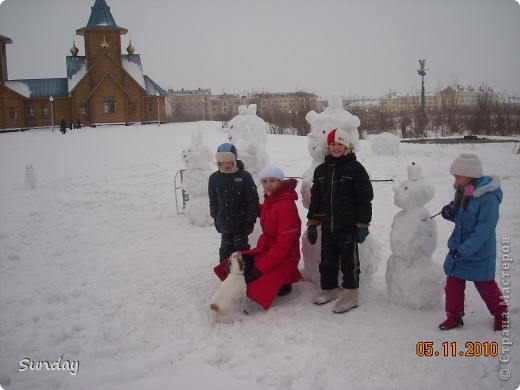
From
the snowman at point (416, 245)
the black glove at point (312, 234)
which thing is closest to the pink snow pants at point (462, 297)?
the snowman at point (416, 245)

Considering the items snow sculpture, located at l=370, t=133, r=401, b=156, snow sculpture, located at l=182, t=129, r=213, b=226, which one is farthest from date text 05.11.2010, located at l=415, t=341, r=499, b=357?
snow sculpture, located at l=370, t=133, r=401, b=156

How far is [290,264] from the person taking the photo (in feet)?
14.0

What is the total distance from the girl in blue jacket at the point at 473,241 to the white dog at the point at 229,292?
1.88 metres

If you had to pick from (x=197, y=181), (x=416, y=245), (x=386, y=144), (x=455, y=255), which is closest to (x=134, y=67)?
(x=386, y=144)

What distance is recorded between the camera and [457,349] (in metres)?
3.28

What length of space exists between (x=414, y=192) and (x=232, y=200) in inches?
79.7

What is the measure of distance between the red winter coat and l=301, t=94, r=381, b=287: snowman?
273mm

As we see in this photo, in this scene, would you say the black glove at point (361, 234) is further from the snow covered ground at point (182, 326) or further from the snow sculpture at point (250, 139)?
the snow sculpture at point (250, 139)

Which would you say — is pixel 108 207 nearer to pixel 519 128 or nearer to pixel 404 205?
pixel 404 205

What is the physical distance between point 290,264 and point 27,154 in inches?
647

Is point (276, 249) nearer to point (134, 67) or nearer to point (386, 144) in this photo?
point (386, 144)

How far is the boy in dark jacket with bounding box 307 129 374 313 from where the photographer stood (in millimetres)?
3848

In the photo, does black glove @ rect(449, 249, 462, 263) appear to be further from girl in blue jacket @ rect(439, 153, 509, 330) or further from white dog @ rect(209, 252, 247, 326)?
white dog @ rect(209, 252, 247, 326)

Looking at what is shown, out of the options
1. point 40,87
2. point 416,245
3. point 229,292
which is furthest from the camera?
point 40,87
